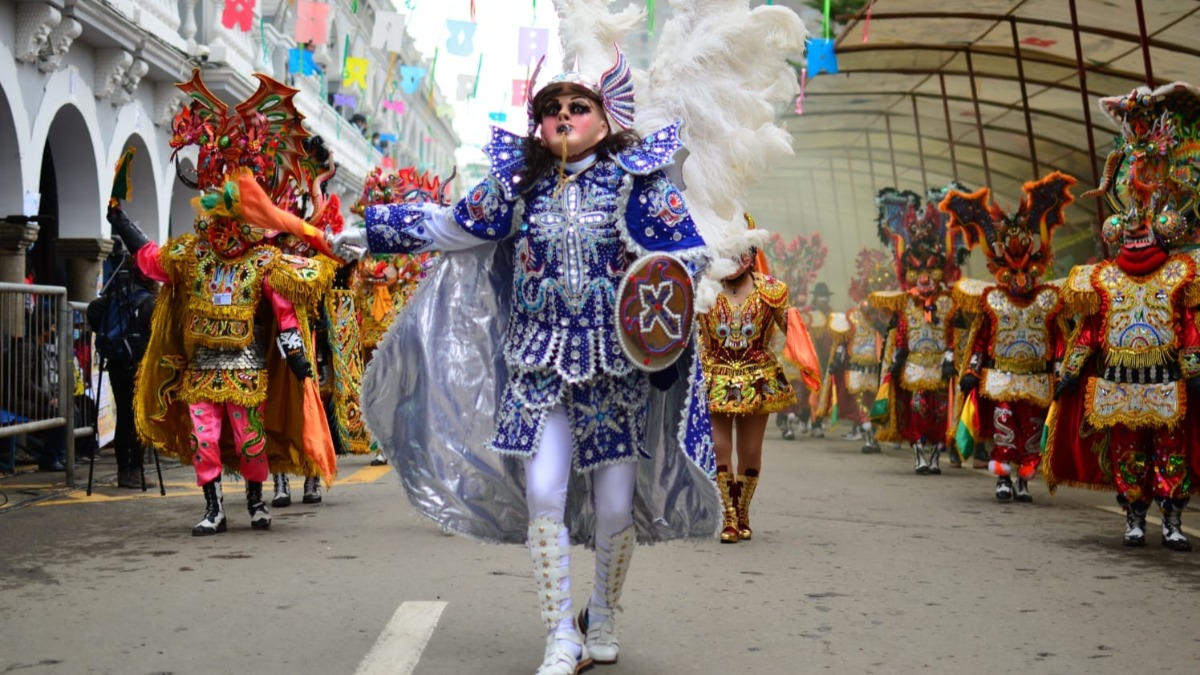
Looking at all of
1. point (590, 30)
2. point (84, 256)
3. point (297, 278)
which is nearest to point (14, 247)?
point (84, 256)

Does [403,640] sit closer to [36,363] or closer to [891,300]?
[36,363]

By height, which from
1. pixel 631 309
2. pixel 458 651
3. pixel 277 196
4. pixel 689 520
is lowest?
pixel 458 651

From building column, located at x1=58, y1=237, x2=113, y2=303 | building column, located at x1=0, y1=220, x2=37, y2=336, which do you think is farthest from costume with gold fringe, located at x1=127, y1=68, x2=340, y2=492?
building column, located at x1=58, y1=237, x2=113, y2=303

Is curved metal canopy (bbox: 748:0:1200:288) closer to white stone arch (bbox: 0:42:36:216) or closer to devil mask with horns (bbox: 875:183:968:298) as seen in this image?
devil mask with horns (bbox: 875:183:968:298)

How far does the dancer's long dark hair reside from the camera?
530 cm

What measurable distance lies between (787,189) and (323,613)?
90.3ft

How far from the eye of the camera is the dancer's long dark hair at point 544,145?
17.4ft

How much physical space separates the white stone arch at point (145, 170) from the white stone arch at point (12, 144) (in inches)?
146

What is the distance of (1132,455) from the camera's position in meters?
8.63

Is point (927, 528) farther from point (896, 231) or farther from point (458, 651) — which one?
point (896, 231)

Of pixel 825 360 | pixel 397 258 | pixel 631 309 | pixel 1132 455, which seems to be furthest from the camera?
pixel 825 360

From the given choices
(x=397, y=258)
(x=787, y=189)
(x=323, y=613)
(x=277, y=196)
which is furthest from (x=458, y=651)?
(x=787, y=189)

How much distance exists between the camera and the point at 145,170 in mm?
20531

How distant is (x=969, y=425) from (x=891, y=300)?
2626 mm
